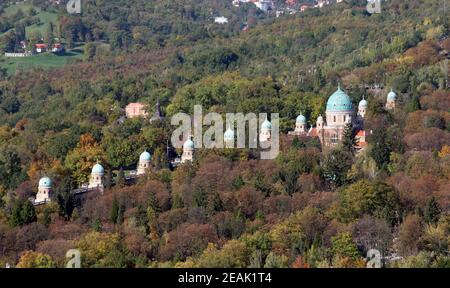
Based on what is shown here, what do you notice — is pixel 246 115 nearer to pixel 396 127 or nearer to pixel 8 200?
pixel 396 127

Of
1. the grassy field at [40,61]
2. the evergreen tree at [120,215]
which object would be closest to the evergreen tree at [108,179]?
the evergreen tree at [120,215]

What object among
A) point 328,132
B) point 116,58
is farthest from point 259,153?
point 116,58

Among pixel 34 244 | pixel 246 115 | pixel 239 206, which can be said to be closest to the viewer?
pixel 34 244

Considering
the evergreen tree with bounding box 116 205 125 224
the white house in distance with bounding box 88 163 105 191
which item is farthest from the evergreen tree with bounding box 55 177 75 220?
the white house in distance with bounding box 88 163 105 191

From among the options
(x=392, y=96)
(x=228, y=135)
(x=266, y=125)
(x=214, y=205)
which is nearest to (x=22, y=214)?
(x=214, y=205)

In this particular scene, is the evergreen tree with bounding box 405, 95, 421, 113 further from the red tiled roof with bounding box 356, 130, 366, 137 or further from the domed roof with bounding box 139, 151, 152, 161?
the domed roof with bounding box 139, 151, 152, 161

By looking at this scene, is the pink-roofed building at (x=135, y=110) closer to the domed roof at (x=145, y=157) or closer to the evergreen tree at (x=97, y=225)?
the domed roof at (x=145, y=157)
